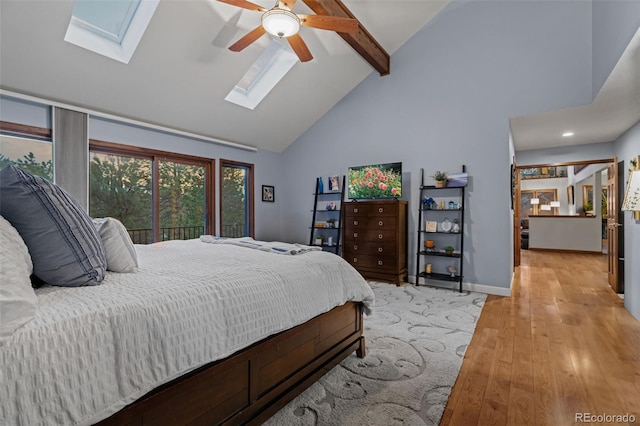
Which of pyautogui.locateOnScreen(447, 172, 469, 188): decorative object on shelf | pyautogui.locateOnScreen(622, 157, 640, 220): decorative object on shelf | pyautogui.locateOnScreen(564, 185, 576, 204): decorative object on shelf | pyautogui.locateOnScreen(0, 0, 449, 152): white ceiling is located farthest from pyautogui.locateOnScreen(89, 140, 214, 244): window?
pyautogui.locateOnScreen(564, 185, 576, 204): decorative object on shelf

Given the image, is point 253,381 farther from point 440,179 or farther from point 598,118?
point 598,118

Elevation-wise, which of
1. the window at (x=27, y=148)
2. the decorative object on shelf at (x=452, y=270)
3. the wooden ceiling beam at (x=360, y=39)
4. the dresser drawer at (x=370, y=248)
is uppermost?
the wooden ceiling beam at (x=360, y=39)

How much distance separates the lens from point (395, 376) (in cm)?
194

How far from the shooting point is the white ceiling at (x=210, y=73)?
9.09 ft

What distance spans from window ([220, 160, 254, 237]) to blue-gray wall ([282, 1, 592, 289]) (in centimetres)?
204

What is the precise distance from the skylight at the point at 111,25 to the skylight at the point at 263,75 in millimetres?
1314

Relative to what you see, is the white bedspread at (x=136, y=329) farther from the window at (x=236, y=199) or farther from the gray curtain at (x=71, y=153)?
the window at (x=236, y=199)

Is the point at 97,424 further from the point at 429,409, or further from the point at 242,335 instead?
the point at 429,409

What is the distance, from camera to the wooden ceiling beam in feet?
11.1

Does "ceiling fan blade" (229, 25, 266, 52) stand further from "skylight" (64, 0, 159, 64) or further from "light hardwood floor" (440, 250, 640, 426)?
"light hardwood floor" (440, 250, 640, 426)

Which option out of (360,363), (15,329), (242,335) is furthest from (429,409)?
(15,329)

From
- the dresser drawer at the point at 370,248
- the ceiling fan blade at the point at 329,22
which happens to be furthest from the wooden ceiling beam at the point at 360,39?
the dresser drawer at the point at 370,248

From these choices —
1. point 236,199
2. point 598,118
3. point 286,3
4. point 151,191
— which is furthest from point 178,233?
point 598,118

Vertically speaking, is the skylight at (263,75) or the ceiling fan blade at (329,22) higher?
the skylight at (263,75)
